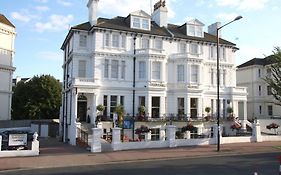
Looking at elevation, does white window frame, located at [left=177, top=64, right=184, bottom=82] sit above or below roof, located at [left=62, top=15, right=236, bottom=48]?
below

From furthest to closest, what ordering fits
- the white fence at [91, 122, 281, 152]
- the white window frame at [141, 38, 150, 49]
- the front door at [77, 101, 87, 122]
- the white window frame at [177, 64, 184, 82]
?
1. the white window frame at [177, 64, 184, 82]
2. the white window frame at [141, 38, 150, 49]
3. the front door at [77, 101, 87, 122]
4. the white fence at [91, 122, 281, 152]

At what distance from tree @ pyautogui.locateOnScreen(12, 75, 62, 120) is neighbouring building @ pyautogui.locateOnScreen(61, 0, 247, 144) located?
1952cm

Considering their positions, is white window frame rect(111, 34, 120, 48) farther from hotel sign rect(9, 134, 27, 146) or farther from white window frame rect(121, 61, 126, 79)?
hotel sign rect(9, 134, 27, 146)

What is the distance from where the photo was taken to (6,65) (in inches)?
2082

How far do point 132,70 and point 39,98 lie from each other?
2768cm

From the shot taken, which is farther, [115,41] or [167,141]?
[115,41]

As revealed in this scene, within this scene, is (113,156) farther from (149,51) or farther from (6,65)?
(6,65)

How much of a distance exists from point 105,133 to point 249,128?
60.7 ft

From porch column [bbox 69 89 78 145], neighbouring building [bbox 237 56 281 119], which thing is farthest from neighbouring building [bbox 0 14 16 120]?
neighbouring building [bbox 237 56 281 119]

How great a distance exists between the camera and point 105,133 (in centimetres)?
3139

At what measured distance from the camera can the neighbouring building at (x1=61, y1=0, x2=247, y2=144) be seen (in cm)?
3312

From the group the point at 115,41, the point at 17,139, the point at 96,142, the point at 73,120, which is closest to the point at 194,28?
the point at 115,41

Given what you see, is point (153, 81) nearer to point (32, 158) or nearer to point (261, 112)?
point (32, 158)

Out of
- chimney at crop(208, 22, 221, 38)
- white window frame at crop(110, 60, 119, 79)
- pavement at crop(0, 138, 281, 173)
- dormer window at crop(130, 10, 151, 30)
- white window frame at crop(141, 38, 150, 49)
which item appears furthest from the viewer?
chimney at crop(208, 22, 221, 38)
